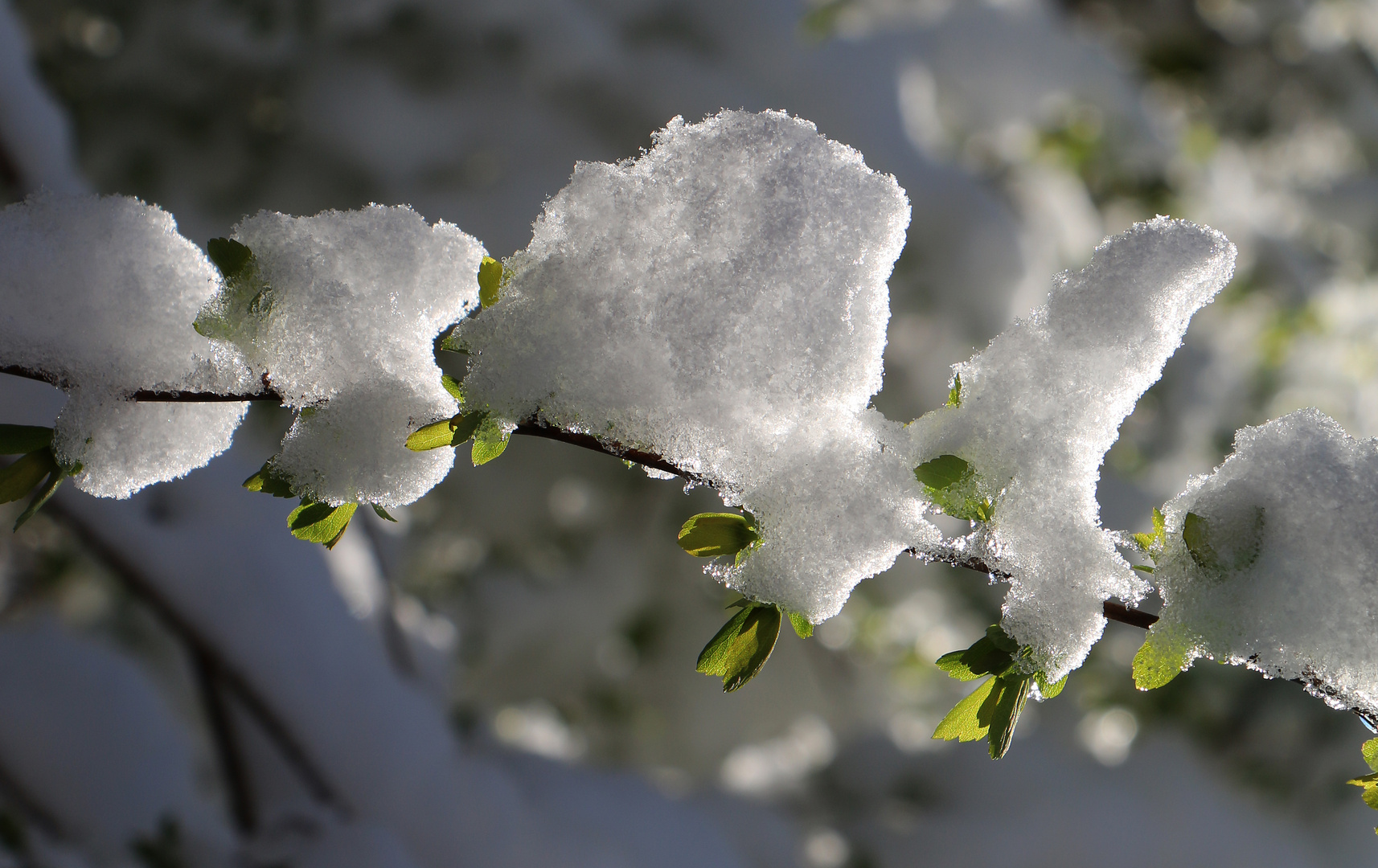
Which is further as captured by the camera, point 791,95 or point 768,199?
point 791,95

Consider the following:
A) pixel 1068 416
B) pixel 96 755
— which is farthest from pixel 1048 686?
pixel 96 755

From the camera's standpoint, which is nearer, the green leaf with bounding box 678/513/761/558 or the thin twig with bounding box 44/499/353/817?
the green leaf with bounding box 678/513/761/558

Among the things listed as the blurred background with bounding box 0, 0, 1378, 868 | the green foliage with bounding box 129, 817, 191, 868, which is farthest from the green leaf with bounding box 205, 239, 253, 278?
the green foliage with bounding box 129, 817, 191, 868

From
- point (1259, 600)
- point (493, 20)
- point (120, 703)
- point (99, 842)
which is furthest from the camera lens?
point (493, 20)

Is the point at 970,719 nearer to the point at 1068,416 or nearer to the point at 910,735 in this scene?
the point at 1068,416

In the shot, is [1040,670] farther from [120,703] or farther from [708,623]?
[708,623]

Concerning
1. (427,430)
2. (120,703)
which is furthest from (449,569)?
(427,430)

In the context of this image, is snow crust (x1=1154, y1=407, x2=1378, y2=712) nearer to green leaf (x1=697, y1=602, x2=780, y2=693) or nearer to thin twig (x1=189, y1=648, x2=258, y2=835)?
green leaf (x1=697, y1=602, x2=780, y2=693)
